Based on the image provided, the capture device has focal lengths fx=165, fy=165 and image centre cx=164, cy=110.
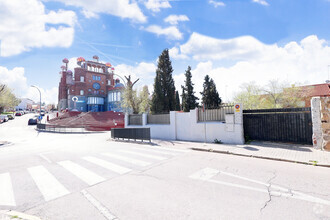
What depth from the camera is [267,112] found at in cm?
1039

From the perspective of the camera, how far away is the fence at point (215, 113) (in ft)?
37.0

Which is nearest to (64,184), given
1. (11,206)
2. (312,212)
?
(11,206)

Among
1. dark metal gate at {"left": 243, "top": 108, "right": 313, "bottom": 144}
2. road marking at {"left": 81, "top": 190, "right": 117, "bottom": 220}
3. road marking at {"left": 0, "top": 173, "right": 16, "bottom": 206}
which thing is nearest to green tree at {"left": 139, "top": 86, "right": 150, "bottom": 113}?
dark metal gate at {"left": 243, "top": 108, "right": 313, "bottom": 144}

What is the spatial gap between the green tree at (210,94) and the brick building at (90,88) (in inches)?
1214

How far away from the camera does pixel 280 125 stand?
987 centimetres

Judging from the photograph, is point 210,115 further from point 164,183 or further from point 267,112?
point 164,183

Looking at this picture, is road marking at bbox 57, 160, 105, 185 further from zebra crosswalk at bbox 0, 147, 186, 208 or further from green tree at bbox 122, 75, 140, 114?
green tree at bbox 122, 75, 140, 114

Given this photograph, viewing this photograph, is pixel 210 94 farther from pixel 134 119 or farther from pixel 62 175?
pixel 62 175

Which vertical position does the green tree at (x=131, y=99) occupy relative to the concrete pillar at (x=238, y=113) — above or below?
above

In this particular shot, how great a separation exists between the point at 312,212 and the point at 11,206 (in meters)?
6.38

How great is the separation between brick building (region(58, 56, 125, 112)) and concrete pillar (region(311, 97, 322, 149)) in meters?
49.2

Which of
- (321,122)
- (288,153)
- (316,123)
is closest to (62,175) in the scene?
(288,153)

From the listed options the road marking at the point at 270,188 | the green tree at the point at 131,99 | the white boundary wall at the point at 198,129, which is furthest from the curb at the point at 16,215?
the green tree at the point at 131,99

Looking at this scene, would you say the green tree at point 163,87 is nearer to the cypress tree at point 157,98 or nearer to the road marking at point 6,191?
the cypress tree at point 157,98
